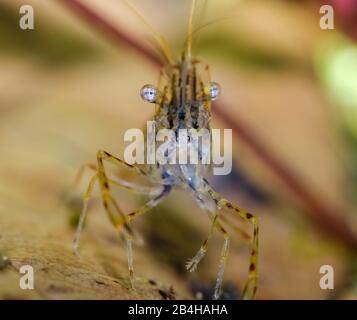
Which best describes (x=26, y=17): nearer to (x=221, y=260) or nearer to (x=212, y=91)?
(x=212, y=91)

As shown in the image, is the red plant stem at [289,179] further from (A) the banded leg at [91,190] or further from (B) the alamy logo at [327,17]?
(B) the alamy logo at [327,17]

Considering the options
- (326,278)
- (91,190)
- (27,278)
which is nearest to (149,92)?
(91,190)

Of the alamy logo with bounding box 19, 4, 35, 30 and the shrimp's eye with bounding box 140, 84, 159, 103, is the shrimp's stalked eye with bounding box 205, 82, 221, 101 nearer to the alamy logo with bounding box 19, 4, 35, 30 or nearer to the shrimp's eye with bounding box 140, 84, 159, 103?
the shrimp's eye with bounding box 140, 84, 159, 103

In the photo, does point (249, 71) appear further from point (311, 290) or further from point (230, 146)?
point (311, 290)

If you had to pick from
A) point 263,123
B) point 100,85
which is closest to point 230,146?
point 263,123

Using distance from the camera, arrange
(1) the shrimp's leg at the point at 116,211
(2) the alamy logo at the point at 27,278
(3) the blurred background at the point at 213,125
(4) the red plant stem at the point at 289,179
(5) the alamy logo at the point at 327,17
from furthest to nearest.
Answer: (5) the alamy logo at the point at 327,17 → (4) the red plant stem at the point at 289,179 → (3) the blurred background at the point at 213,125 → (1) the shrimp's leg at the point at 116,211 → (2) the alamy logo at the point at 27,278

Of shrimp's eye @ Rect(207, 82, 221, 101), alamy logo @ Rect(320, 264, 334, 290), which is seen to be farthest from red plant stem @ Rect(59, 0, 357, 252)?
shrimp's eye @ Rect(207, 82, 221, 101)

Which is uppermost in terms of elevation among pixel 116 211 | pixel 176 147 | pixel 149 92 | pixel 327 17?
pixel 327 17

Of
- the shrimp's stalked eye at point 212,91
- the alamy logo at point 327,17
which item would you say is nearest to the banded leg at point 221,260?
the shrimp's stalked eye at point 212,91

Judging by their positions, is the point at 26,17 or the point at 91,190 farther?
the point at 26,17
